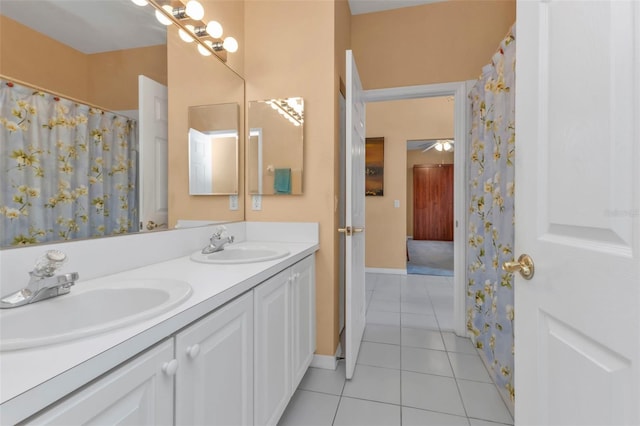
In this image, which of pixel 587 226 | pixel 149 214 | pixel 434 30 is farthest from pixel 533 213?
pixel 434 30

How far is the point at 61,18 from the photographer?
0.97 meters

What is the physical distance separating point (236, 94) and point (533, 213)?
1853 millimetres

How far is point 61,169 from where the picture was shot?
37.0 inches

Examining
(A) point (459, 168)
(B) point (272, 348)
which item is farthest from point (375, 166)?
(B) point (272, 348)

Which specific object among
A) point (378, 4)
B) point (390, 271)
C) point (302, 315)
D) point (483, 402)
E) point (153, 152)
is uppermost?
point (378, 4)

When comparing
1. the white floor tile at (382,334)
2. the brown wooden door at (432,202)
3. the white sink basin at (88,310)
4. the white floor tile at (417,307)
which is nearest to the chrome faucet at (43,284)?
the white sink basin at (88,310)

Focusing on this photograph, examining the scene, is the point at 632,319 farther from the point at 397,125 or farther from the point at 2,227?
the point at 397,125

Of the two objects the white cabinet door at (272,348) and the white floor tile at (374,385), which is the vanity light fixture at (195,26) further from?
the white floor tile at (374,385)

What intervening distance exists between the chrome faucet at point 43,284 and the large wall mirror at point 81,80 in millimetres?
158

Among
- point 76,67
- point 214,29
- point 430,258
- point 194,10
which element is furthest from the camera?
point 430,258

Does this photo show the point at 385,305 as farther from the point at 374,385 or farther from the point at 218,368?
the point at 218,368

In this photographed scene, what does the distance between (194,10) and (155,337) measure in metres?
1.62

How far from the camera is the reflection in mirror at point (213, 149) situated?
1.65 meters

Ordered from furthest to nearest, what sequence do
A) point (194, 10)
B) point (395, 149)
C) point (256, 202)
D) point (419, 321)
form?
point (395, 149)
point (419, 321)
point (256, 202)
point (194, 10)
